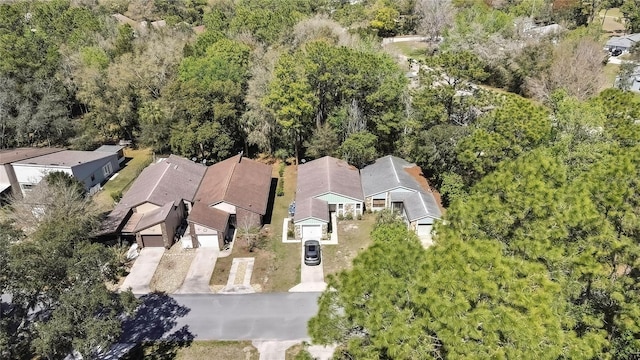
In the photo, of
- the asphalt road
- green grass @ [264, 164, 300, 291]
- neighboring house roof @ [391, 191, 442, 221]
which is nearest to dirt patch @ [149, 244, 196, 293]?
the asphalt road

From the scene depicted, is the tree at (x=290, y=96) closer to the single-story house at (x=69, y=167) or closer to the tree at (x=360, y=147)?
the tree at (x=360, y=147)

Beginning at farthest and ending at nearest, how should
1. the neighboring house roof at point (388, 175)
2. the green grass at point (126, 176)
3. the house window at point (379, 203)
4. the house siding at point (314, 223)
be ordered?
the green grass at point (126, 176)
the house window at point (379, 203)
the neighboring house roof at point (388, 175)
the house siding at point (314, 223)

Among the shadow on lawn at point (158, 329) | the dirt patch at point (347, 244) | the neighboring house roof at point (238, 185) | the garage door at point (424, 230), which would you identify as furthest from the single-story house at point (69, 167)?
the garage door at point (424, 230)

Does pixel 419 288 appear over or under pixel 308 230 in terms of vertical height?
over

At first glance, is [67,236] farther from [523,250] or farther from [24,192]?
[24,192]

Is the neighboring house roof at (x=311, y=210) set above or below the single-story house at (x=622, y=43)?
below

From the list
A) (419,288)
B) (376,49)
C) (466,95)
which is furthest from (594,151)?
(376,49)

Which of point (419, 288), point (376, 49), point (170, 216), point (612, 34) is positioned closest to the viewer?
point (419, 288)

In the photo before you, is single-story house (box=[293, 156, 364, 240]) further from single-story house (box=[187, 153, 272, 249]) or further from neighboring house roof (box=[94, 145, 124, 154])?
neighboring house roof (box=[94, 145, 124, 154])
